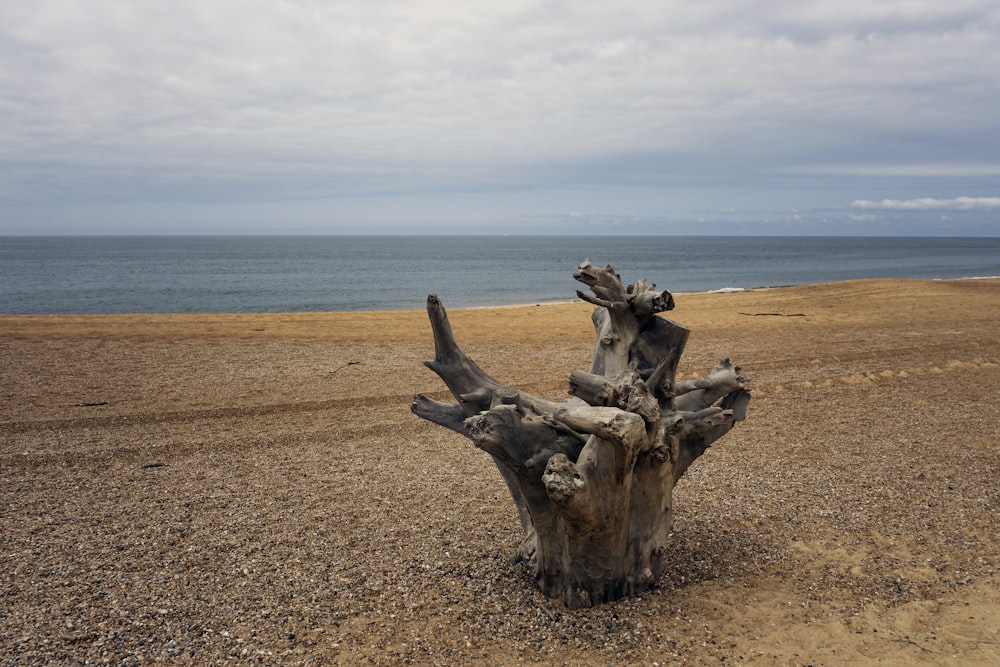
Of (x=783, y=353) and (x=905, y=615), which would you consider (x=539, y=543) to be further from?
(x=783, y=353)

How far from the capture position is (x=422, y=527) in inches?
248

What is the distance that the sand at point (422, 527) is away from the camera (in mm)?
4461

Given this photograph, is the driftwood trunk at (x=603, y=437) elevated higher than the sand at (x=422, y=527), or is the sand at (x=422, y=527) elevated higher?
the driftwood trunk at (x=603, y=437)

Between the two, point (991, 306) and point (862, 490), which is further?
point (991, 306)

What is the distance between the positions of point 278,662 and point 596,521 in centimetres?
213

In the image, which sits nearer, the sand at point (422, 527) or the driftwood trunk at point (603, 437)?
the driftwood trunk at point (603, 437)

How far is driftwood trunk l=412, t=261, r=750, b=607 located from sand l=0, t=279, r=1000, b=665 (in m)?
0.32

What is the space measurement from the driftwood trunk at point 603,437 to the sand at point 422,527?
0.32 metres

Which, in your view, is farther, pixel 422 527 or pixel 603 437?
pixel 422 527

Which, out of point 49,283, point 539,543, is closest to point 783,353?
point 539,543

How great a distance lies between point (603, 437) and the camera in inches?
156

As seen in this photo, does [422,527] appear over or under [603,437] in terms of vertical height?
under

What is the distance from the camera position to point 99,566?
5.58 meters

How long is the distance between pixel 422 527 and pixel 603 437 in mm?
2902
